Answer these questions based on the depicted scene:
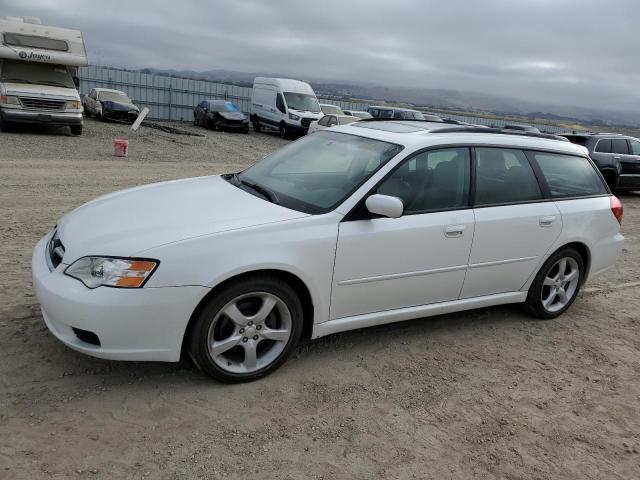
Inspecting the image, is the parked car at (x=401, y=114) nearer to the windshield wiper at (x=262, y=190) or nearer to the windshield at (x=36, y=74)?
the windshield at (x=36, y=74)

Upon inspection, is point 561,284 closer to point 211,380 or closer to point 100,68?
point 211,380

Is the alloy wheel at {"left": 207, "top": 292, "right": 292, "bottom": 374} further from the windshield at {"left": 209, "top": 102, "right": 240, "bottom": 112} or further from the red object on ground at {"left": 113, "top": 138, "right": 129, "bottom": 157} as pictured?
the windshield at {"left": 209, "top": 102, "right": 240, "bottom": 112}

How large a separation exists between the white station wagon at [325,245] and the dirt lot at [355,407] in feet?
0.90

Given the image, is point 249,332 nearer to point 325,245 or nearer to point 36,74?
point 325,245

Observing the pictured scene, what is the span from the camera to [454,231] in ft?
13.1

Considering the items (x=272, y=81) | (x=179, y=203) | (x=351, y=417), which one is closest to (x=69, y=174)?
(x=179, y=203)

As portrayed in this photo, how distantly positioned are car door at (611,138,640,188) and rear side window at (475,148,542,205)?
425 inches

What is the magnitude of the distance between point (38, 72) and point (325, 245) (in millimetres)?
15720

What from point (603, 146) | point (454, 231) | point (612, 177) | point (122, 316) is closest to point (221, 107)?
point (603, 146)

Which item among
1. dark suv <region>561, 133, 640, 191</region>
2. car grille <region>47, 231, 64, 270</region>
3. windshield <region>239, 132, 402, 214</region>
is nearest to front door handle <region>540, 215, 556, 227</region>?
windshield <region>239, 132, 402, 214</region>

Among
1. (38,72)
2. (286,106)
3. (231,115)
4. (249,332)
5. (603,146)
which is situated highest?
(38,72)

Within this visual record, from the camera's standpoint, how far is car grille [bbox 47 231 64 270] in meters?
3.33

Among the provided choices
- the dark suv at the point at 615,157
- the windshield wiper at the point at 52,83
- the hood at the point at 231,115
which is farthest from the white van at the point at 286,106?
the dark suv at the point at 615,157

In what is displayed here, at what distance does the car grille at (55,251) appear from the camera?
3.33 m
